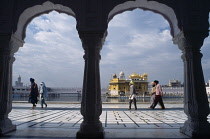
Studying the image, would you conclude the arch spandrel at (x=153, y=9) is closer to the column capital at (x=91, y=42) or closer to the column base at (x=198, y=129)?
the column capital at (x=91, y=42)

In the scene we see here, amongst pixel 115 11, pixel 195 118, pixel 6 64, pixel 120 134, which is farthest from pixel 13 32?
pixel 195 118

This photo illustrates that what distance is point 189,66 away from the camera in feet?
10.4

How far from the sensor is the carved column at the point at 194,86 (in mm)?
2967

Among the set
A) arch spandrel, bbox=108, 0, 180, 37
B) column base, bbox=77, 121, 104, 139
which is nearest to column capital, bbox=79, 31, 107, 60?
arch spandrel, bbox=108, 0, 180, 37

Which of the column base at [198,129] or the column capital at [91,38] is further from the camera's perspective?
the column capital at [91,38]

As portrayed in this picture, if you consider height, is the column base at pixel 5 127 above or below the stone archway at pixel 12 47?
below

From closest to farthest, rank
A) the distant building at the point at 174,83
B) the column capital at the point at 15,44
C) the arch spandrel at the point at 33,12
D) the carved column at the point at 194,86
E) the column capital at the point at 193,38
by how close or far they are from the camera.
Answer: the carved column at the point at 194,86 → the column capital at the point at 193,38 → the column capital at the point at 15,44 → the arch spandrel at the point at 33,12 → the distant building at the point at 174,83

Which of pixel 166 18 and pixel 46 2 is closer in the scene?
pixel 46 2

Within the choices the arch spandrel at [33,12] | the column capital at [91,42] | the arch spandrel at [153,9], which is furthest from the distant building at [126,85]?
the column capital at [91,42]

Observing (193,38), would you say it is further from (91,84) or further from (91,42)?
(91,84)

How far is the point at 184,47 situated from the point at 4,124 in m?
3.49

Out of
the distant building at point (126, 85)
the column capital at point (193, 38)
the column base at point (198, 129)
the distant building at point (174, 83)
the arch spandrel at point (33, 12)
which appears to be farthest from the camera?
the distant building at point (174, 83)

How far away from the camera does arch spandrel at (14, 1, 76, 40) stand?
3493 mm

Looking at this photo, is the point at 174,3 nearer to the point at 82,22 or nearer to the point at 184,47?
the point at 184,47
